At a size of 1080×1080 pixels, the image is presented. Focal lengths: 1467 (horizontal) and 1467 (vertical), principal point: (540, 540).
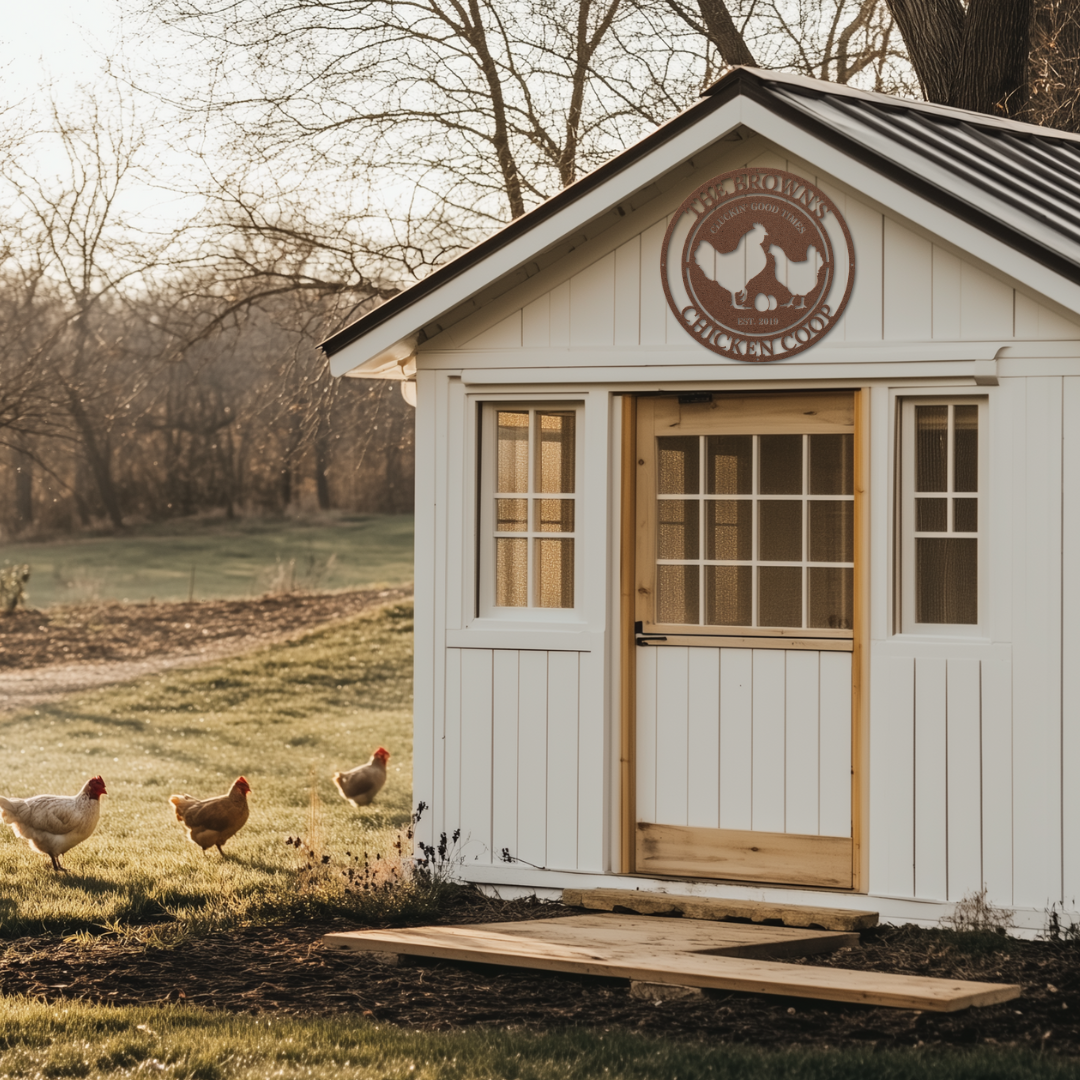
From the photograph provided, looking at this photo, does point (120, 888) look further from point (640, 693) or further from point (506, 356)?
point (506, 356)

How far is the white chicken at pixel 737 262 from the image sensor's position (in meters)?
7.34

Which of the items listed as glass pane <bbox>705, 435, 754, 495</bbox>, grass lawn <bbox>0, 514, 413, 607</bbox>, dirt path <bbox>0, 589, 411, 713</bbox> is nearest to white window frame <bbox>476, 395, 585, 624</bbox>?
glass pane <bbox>705, 435, 754, 495</bbox>

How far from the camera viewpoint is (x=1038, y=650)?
6883 mm

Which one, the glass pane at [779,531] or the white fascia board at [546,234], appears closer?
the white fascia board at [546,234]

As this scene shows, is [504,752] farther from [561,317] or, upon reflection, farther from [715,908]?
[561,317]

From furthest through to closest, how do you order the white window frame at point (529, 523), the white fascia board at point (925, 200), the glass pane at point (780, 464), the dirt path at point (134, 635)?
the dirt path at point (134, 635) < the white window frame at point (529, 523) < the glass pane at point (780, 464) < the white fascia board at point (925, 200)

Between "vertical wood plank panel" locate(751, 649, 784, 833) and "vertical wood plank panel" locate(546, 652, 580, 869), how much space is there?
0.94m

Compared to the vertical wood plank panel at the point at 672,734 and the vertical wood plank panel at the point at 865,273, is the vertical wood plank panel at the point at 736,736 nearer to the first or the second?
the vertical wood plank panel at the point at 672,734

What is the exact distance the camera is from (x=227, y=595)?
32656 mm

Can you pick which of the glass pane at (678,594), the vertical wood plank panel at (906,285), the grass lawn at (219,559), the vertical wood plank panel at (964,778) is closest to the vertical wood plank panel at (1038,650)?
the vertical wood plank panel at (964,778)

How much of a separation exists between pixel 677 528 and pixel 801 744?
128 cm

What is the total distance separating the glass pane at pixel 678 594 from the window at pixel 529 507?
48 centimetres

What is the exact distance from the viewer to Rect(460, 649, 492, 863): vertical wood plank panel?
7895 mm

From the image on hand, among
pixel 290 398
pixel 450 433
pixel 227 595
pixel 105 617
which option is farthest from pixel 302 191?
pixel 227 595
